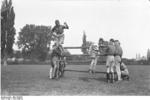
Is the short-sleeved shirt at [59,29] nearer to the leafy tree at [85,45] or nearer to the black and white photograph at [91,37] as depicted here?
the black and white photograph at [91,37]

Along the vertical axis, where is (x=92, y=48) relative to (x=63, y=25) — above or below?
below

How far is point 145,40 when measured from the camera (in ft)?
24.9

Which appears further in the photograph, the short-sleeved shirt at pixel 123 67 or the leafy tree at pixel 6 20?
the short-sleeved shirt at pixel 123 67

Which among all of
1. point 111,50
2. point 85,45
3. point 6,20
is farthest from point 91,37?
point 6,20

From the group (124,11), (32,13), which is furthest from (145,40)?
(32,13)

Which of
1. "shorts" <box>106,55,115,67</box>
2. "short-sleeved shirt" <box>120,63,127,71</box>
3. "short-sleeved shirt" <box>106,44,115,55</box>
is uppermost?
"short-sleeved shirt" <box>106,44,115,55</box>

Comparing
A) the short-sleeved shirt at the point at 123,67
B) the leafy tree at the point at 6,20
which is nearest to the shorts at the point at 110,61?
the short-sleeved shirt at the point at 123,67

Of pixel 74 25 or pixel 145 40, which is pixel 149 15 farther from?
pixel 74 25

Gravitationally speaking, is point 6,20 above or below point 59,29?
above

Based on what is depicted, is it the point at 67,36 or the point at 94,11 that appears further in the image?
the point at 67,36

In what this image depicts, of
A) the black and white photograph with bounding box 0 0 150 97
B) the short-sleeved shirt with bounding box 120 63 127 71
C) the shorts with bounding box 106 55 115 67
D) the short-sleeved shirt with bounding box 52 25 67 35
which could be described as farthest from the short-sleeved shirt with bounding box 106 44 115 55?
the short-sleeved shirt with bounding box 52 25 67 35

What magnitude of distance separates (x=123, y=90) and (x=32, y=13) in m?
3.93

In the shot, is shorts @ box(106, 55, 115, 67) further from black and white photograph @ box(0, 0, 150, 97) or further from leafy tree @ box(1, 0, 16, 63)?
leafy tree @ box(1, 0, 16, 63)

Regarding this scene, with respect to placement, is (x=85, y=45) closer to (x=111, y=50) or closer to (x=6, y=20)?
(x=111, y=50)
